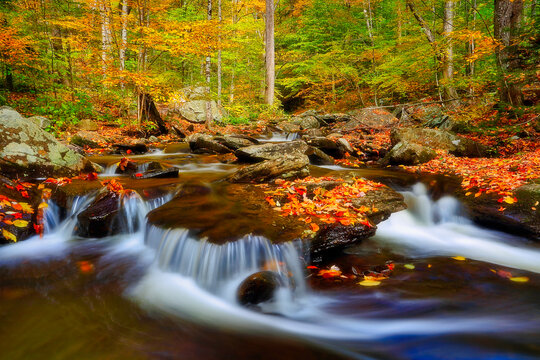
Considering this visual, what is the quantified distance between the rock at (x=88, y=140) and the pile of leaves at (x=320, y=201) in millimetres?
7576

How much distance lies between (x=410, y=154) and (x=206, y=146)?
259 inches

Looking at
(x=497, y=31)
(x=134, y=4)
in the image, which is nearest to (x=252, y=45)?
(x=134, y=4)

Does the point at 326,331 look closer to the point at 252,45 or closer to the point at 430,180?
the point at 430,180

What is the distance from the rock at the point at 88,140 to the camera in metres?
10.0

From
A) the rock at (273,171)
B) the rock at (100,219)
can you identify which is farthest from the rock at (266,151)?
the rock at (100,219)

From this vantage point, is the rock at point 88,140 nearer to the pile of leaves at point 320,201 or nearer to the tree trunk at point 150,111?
the tree trunk at point 150,111

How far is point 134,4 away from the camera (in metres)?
11.2

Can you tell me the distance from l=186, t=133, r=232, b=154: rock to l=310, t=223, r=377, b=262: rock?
6.75 m

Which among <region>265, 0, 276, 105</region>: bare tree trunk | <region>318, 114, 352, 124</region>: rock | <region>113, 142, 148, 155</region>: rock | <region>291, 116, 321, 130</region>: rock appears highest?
<region>265, 0, 276, 105</region>: bare tree trunk

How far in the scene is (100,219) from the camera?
457 centimetres

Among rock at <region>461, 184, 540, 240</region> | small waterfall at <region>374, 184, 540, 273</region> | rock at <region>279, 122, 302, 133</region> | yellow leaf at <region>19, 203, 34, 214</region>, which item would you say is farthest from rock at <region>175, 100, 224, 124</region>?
rock at <region>461, 184, 540, 240</region>

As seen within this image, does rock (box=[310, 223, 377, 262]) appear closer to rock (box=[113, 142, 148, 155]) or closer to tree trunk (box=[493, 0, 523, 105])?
tree trunk (box=[493, 0, 523, 105])

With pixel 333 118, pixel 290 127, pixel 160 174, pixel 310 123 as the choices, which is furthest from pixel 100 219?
pixel 333 118

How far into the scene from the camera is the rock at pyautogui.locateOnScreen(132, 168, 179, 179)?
22.0 ft
